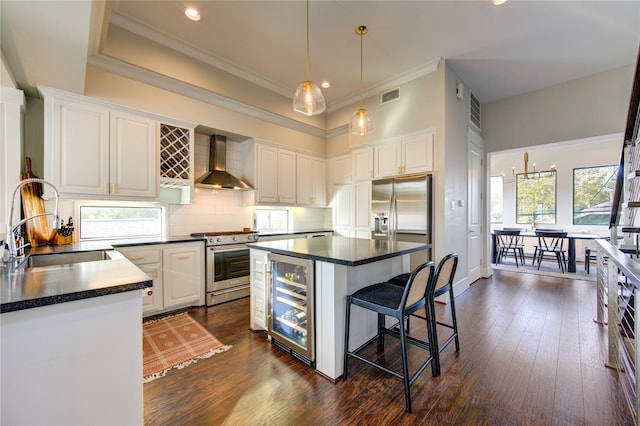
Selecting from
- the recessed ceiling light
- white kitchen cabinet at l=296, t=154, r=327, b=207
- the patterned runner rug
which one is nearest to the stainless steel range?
the patterned runner rug

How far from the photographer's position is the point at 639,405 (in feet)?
3.74

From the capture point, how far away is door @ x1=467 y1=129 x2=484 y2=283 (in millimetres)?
4414

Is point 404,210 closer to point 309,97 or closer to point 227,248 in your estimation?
point 309,97

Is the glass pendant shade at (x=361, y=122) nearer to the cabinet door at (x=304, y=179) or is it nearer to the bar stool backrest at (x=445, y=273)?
the bar stool backrest at (x=445, y=273)

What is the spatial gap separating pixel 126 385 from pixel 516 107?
603 centimetres

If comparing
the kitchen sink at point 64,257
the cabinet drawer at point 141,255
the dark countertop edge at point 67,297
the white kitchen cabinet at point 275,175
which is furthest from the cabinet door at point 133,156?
the dark countertop edge at point 67,297

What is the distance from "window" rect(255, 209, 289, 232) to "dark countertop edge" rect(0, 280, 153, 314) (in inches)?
140

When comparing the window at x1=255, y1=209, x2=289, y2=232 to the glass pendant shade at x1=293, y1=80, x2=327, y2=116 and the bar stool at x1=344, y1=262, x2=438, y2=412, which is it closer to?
the glass pendant shade at x1=293, y1=80, x2=327, y2=116

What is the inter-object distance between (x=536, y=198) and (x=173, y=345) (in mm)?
8829

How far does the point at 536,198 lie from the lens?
23.8 feet

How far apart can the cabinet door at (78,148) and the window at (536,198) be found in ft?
27.9

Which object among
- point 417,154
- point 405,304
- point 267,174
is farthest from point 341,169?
point 405,304

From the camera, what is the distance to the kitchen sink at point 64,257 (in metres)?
2.08

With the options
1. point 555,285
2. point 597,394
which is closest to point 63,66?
point 597,394
